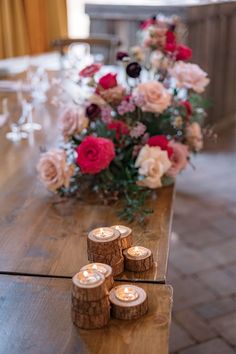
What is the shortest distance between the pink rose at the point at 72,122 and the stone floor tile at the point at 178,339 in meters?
0.92

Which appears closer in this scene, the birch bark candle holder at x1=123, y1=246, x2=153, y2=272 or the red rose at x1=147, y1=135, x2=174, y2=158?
the birch bark candle holder at x1=123, y1=246, x2=153, y2=272

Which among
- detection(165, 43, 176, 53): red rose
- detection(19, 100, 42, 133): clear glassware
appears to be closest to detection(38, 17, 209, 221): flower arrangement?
detection(165, 43, 176, 53): red rose

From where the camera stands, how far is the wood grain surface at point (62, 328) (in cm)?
90

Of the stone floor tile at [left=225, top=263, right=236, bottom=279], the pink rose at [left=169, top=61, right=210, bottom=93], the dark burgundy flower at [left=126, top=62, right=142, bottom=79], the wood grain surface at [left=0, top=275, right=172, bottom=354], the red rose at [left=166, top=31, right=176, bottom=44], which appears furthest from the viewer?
the stone floor tile at [left=225, top=263, right=236, bottom=279]

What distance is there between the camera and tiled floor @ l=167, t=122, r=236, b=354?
6.88 feet

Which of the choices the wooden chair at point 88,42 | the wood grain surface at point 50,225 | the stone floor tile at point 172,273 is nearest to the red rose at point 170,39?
the wood grain surface at point 50,225

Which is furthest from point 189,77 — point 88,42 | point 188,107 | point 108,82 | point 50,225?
point 88,42

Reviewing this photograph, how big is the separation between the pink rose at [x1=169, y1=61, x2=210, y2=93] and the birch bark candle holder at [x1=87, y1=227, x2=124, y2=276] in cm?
85

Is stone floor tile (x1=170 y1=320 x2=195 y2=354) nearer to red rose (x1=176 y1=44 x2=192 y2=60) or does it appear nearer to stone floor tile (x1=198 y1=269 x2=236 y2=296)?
stone floor tile (x1=198 y1=269 x2=236 y2=296)

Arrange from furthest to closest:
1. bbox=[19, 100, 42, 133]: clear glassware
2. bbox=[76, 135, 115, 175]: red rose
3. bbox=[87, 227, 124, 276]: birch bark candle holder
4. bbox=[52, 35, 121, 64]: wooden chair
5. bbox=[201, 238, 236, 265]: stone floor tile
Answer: bbox=[52, 35, 121, 64]: wooden chair → bbox=[201, 238, 236, 265]: stone floor tile → bbox=[19, 100, 42, 133]: clear glassware → bbox=[76, 135, 115, 175]: red rose → bbox=[87, 227, 124, 276]: birch bark candle holder

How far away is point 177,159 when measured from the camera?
5.60 feet

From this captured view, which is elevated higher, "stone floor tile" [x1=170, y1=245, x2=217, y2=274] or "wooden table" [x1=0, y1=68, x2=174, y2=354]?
"wooden table" [x1=0, y1=68, x2=174, y2=354]

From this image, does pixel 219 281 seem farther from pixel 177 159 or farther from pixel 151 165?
pixel 151 165

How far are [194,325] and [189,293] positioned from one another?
0.78ft
